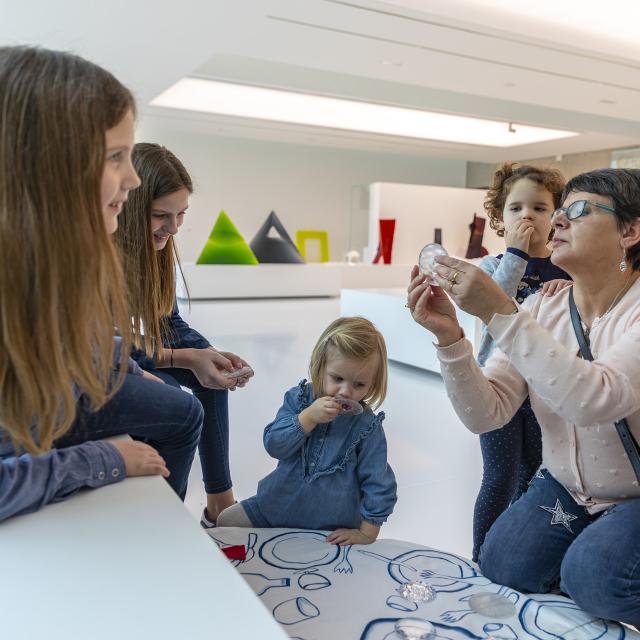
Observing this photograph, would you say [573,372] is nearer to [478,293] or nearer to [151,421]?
[478,293]

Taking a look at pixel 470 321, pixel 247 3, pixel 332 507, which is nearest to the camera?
pixel 332 507

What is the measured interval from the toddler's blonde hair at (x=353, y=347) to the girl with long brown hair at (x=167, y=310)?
1.07 feet

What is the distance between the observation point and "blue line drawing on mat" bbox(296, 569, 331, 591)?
1.57m

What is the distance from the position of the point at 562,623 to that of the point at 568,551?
0.15 metres

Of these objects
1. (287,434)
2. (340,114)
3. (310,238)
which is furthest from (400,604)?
(310,238)

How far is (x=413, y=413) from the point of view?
12.0ft

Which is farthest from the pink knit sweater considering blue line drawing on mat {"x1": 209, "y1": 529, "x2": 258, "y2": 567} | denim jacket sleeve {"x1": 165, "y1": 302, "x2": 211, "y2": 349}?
denim jacket sleeve {"x1": 165, "y1": 302, "x2": 211, "y2": 349}

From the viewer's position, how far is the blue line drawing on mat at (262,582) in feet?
5.12

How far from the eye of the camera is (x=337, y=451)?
1.83 m

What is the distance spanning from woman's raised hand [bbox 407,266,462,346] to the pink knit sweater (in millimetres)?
33

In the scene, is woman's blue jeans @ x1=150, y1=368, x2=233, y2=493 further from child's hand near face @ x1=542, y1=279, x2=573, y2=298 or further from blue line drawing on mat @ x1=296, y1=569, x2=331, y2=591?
child's hand near face @ x1=542, y1=279, x2=573, y2=298

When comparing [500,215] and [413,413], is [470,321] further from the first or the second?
[500,215]

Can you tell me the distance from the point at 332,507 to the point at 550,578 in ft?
1.97

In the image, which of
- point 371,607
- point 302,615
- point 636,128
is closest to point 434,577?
point 371,607
